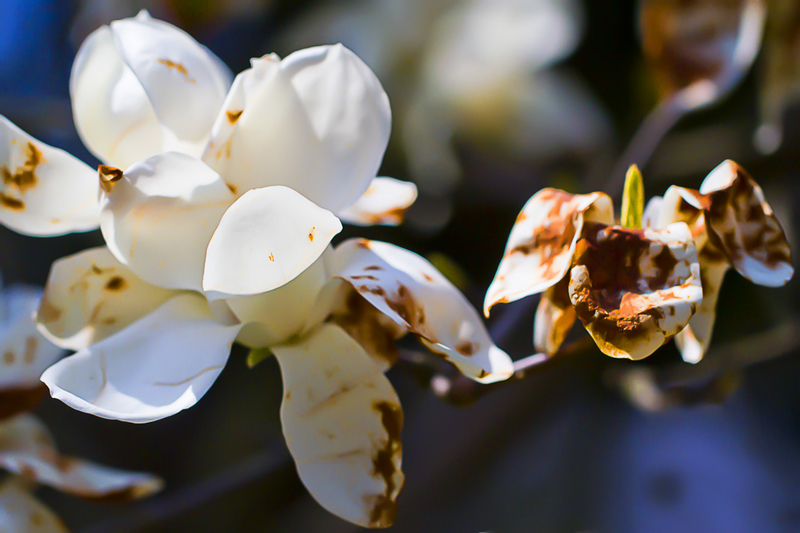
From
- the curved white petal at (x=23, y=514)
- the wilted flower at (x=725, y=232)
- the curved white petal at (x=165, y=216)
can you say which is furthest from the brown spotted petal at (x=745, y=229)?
the curved white petal at (x=23, y=514)

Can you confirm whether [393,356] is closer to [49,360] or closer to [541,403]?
[49,360]

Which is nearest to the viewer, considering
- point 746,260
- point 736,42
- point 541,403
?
point 746,260

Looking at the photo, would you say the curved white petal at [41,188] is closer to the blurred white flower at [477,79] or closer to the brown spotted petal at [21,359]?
the brown spotted petal at [21,359]

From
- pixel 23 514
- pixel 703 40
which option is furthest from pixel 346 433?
pixel 703 40

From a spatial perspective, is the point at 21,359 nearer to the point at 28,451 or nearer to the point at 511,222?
the point at 28,451

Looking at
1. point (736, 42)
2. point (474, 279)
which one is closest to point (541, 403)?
point (474, 279)

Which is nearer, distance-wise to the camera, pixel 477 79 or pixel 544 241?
pixel 544 241

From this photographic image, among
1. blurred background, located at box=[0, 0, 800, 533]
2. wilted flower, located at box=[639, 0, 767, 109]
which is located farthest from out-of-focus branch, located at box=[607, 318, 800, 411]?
wilted flower, located at box=[639, 0, 767, 109]
